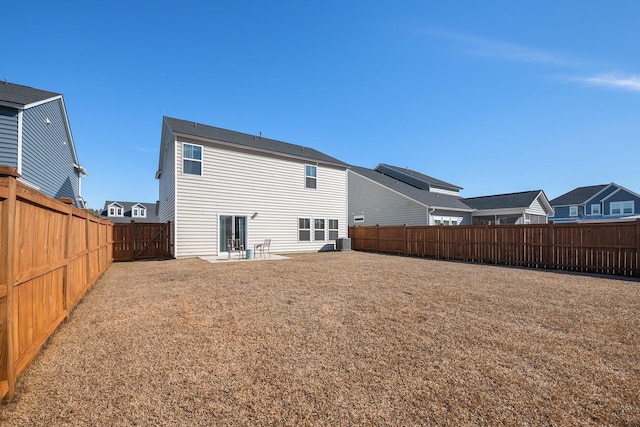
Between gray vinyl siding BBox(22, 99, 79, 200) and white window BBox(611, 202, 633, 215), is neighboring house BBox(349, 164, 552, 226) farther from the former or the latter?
gray vinyl siding BBox(22, 99, 79, 200)

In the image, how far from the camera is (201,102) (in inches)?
605

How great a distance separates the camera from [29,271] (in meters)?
2.61

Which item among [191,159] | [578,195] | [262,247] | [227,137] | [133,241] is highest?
[227,137]

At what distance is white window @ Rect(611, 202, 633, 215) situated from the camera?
31.5 metres

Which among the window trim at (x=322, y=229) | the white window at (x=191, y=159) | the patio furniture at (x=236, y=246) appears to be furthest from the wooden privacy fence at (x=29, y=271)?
the window trim at (x=322, y=229)

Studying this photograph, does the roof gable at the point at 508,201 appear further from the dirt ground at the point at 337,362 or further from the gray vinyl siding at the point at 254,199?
the dirt ground at the point at 337,362

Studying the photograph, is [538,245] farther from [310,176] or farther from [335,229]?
[310,176]

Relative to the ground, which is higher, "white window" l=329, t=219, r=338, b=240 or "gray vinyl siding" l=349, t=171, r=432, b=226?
"gray vinyl siding" l=349, t=171, r=432, b=226

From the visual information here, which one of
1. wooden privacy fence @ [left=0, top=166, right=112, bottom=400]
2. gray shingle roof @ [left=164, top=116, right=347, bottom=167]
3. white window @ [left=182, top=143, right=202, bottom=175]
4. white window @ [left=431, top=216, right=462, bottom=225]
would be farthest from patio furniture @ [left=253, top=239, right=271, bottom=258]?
white window @ [left=431, top=216, right=462, bottom=225]

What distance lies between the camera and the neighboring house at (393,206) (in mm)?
18719

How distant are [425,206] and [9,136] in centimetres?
2014

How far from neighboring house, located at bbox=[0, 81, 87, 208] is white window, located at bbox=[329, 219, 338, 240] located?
44.9ft

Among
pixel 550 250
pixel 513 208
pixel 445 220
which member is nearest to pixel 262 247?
pixel 550 250

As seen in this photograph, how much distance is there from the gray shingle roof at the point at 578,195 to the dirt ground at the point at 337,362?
1580 inches
